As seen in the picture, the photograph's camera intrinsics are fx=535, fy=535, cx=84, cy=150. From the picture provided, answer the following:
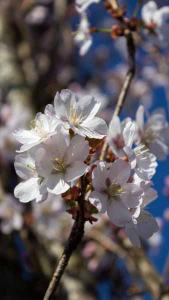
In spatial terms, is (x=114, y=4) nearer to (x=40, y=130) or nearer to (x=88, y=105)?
(x=88, y=105)

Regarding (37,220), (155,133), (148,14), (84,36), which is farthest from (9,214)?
(155,133)

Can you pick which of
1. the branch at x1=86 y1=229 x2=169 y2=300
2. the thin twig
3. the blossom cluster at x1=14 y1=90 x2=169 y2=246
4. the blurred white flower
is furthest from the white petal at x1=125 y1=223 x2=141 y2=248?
the blurred white flower

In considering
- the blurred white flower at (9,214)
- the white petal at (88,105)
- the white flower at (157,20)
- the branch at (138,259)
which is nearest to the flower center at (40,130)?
the white petal at (88,105)

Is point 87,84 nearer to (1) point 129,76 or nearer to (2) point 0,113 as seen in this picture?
(2) point 0,113

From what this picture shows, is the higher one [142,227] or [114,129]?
[114,129]

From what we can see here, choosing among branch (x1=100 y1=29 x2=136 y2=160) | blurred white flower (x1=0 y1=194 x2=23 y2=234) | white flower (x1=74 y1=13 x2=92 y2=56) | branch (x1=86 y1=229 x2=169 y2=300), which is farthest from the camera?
blurred white flower (x1=0 y1=194 x2=23 y2=234)

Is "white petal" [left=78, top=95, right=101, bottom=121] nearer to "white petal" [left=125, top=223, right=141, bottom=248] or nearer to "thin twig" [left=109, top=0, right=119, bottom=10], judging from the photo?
"white petal" [left=125, top=223, right=141, bottom=248]
